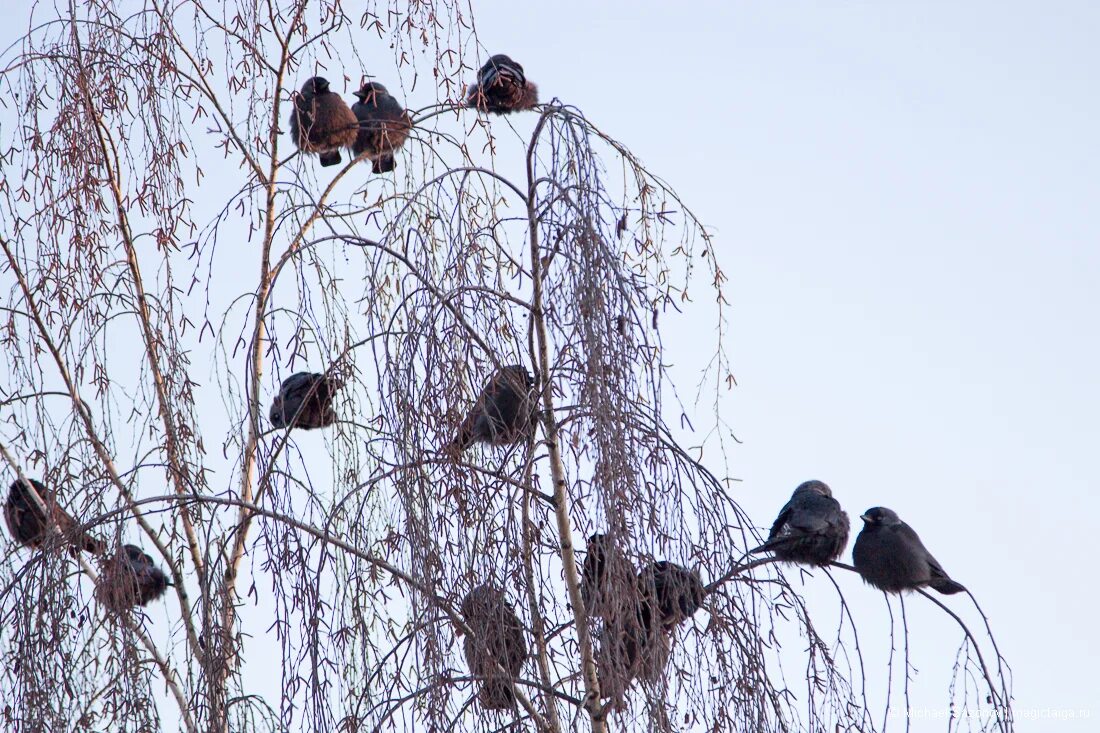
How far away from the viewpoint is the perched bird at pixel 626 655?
8.96ft

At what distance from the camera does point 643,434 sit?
2.92m

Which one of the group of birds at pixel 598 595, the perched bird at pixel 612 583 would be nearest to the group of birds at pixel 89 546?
the group of birds at pixel 598 595

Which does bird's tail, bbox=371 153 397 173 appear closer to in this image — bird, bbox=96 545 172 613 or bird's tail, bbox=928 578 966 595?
bird, bbox=96 545 172 613

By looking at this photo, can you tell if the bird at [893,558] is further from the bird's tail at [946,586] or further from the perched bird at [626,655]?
the perched bird at [626,655]

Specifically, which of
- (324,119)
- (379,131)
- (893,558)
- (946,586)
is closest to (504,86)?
(379,131)

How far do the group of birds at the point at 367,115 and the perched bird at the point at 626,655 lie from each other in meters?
1.78

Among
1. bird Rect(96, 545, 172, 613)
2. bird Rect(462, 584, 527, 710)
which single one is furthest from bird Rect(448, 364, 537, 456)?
bird Rect(96, 545, 172, 613)

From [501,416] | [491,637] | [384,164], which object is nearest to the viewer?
[491,637]

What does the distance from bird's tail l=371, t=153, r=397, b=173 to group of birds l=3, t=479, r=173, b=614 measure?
3.93ft

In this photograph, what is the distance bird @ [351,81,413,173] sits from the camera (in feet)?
13.4

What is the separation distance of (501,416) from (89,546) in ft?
3.33

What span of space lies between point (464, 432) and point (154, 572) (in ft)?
4.72

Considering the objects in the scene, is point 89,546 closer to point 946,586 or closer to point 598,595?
point 598,595

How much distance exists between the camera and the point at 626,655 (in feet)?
9.39
